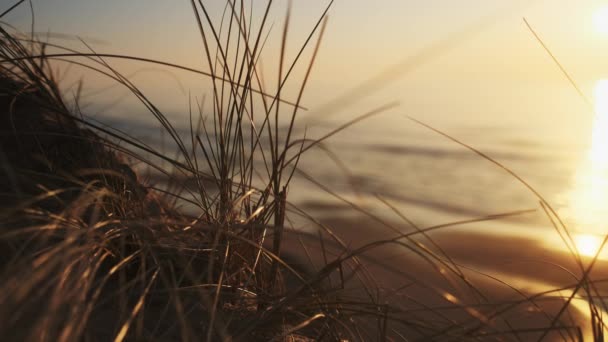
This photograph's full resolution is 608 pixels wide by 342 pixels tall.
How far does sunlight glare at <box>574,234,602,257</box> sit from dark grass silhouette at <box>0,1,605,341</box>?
28.3 inches

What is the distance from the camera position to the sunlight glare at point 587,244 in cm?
273

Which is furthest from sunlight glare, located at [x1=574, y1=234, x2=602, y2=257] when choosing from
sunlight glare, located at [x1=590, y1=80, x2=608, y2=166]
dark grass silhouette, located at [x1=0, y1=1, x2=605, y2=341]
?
sunlight glare, located at [x1=590, y1=80, x2=608, y2=166]

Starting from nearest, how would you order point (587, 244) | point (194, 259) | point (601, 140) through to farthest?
1. point (194, 259)
2. point (587, 244)
3. point (601, 140)

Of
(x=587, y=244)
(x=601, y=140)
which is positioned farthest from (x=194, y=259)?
(x=601, y=140)

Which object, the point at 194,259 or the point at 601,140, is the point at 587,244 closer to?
the point at 194,259

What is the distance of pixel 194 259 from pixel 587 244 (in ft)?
7.13

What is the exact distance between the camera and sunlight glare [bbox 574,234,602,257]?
273 cm

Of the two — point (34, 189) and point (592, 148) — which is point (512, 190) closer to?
point (592, 148)

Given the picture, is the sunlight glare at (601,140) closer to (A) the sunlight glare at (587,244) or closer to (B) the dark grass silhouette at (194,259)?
(A) the sunlight glare at (587,244)

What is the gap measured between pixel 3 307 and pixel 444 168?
4.23 metres

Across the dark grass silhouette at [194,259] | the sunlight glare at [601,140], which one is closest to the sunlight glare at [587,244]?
the dark grass silhouette at [194,259]

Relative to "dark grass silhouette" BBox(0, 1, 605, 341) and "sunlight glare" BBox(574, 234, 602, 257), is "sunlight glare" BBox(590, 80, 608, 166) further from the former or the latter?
"dark grass silhouette" BBox(0, 1, 605, 341)

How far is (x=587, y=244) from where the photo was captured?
112 inches

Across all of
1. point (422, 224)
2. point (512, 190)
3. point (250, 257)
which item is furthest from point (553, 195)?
point (250, 257)
